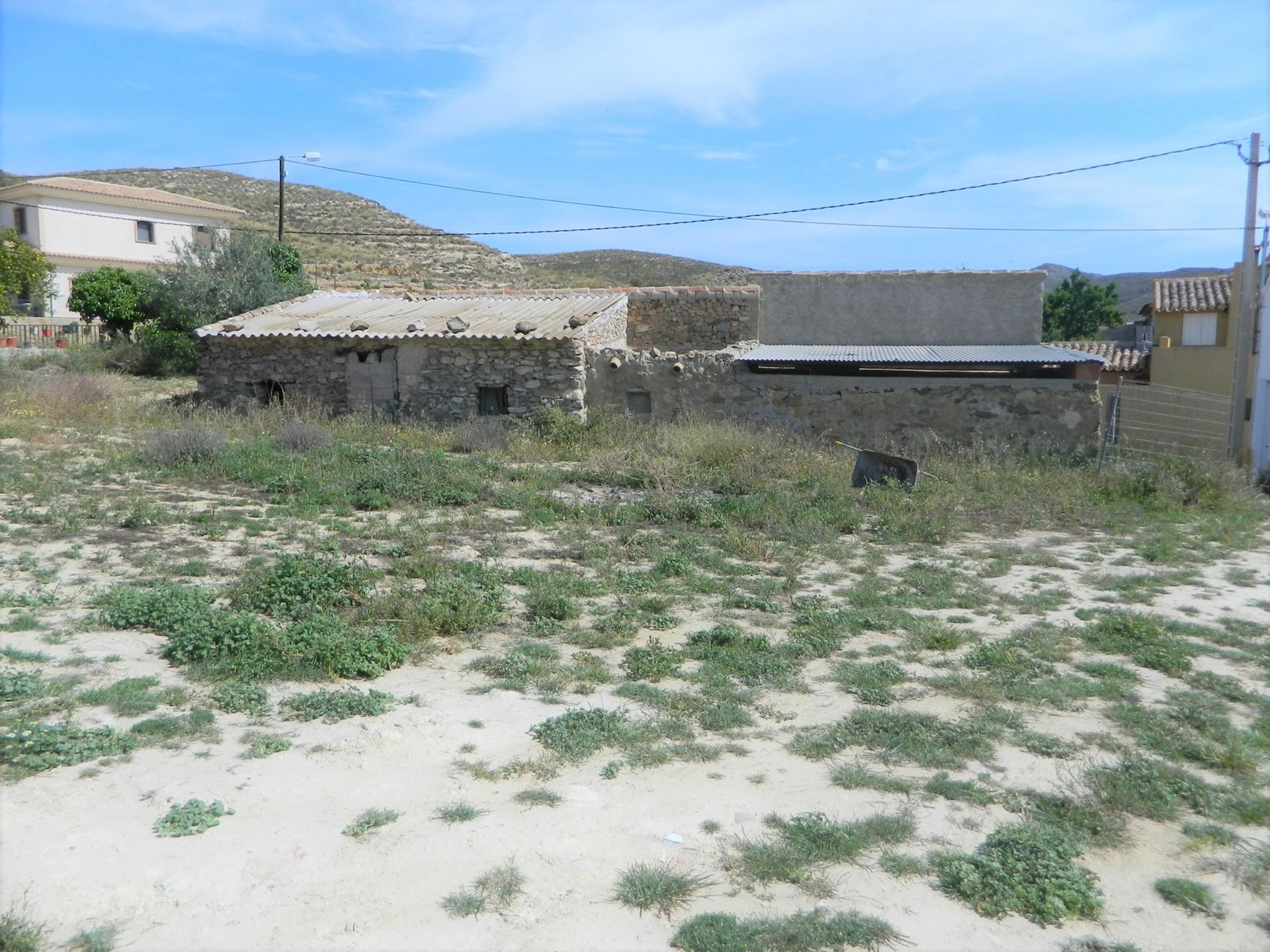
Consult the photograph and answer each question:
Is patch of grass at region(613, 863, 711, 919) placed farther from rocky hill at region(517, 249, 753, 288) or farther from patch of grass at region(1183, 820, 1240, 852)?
rocky hill at region(517, 249, 753, 288)

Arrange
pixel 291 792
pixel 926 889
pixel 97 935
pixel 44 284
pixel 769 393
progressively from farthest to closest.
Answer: pixel 44 284 → pixel 769 393 → pixel 291 792 → pixel 926 889 → pixel 97 935

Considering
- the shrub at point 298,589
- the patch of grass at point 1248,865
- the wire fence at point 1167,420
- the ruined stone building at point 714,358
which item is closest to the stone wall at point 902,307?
the ruined stone building at point 714,358

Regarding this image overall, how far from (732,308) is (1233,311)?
13476 millimetres

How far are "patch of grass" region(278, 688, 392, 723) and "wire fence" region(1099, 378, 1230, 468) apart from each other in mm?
13700

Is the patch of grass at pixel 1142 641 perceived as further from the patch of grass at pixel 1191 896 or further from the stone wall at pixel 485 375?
the stone wall at pixel 485 375

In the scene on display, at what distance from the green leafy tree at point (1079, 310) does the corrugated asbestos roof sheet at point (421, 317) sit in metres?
29.4

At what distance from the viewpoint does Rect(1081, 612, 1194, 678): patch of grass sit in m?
6.54

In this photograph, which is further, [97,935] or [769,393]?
[769,393]

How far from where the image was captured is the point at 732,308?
63.5ft

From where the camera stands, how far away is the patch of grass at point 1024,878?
3.89m

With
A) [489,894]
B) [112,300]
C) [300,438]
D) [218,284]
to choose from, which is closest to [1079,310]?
[218,284]

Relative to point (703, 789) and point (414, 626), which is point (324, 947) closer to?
point (703, 789)

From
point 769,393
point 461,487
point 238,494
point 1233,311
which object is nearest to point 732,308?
point 769,393

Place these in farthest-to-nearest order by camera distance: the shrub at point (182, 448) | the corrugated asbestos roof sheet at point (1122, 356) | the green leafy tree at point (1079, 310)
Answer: the green leafy tree at point (1079, 310)
the corrugated asbestos roof sheet at point (1122, 356)
the shrub at point (182, 448)
